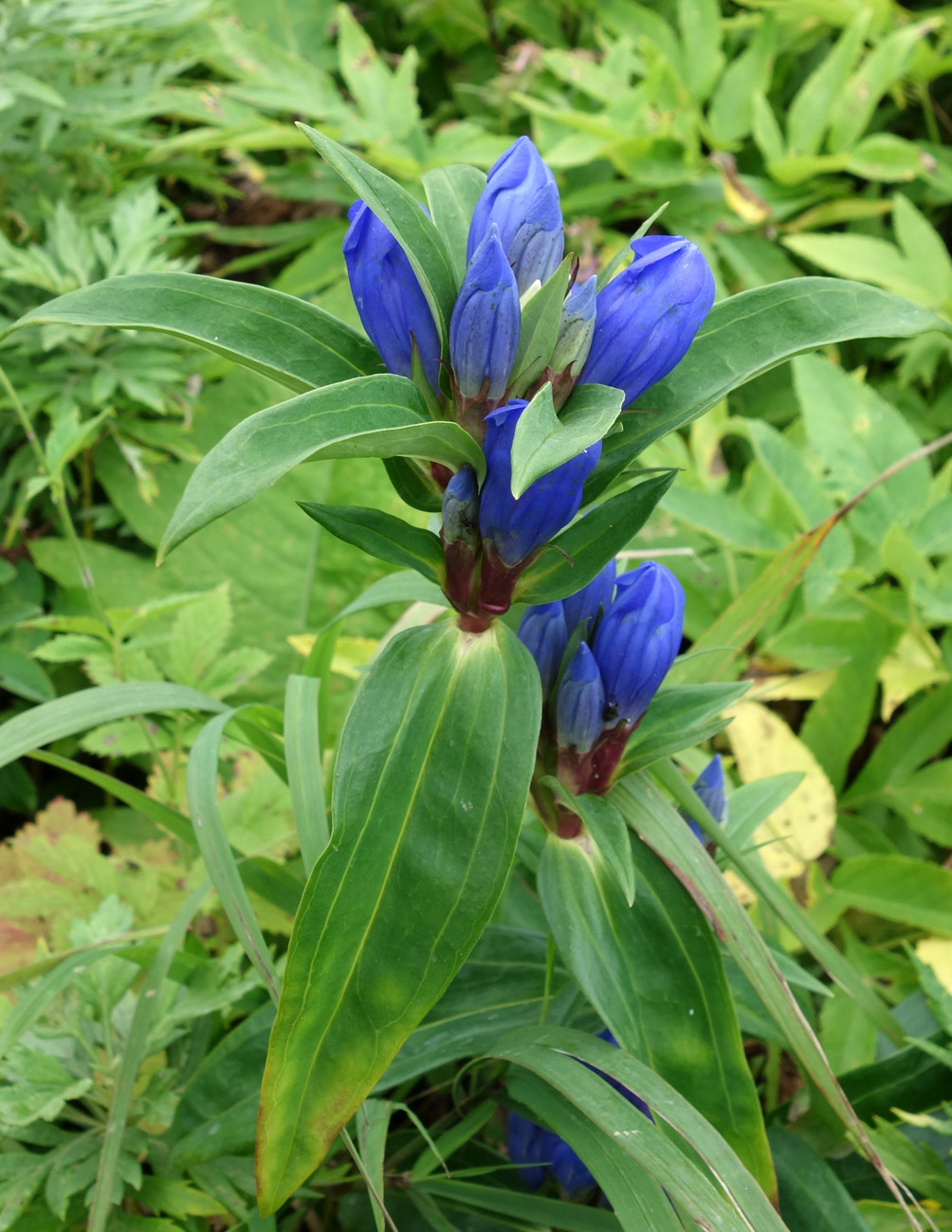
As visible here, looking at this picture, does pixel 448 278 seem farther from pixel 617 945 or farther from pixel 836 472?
pixel 836 472

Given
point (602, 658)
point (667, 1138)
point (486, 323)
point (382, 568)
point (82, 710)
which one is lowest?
point (382, 568)

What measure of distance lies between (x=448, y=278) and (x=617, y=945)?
1.39 ft

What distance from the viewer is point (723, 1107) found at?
0.63 metres

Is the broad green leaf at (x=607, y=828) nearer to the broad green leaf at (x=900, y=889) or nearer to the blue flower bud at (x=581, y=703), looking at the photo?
the blue flower bud at (x=581, y=703)

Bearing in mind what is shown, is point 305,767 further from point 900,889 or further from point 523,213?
point 900,889

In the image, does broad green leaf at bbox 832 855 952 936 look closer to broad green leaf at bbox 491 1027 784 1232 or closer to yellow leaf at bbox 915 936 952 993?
yellow leaf at bbox 915 936 952 993

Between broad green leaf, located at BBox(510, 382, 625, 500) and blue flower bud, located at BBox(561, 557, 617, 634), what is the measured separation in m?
0.18

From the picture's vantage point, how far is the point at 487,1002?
762 mm

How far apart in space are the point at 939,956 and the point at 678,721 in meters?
0.61

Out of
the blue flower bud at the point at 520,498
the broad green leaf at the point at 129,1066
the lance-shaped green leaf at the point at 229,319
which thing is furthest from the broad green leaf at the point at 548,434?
the broad green leaf at the point at 129,1066

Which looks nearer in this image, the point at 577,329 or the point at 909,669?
the point at 577,329

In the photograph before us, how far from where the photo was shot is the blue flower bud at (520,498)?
1.65 ft

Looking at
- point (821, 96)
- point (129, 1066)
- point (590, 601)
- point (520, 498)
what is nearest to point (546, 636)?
point (590, 601)

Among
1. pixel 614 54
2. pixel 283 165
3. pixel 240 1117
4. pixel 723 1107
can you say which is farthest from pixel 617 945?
pixel 283 165
